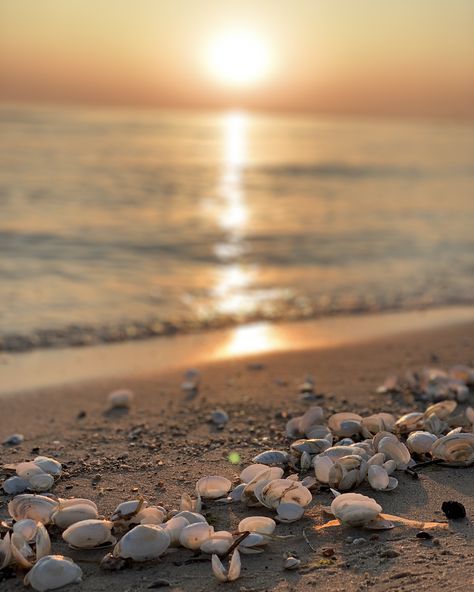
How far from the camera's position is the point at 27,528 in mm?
2543

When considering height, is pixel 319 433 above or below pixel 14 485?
above

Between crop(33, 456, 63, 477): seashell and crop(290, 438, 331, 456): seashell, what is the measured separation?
1096mm

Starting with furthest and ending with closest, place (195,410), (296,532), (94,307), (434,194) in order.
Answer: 1. (434,194)
2. (94,307)
3. (195,410)
4. (296,532)

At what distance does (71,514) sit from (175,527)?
1.35ft

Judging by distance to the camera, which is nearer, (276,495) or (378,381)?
(276,495)

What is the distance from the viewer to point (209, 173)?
30.4m

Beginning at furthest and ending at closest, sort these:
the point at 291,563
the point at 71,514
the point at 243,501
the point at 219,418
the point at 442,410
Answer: the point at 219,418
the point at 442,410
the point at 243,501
the point at 71,514
the point at 291,563

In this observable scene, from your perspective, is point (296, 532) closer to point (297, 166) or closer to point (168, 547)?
point (168, 547)

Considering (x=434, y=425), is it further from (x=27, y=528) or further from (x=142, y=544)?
(x=27, y=528)

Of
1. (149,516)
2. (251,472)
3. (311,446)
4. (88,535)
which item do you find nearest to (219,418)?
(311,446)

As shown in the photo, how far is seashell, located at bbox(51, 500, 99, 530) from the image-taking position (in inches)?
103

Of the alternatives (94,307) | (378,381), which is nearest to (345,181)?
(94,307)

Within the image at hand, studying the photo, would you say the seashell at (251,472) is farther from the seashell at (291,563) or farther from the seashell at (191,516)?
the seashell at (291,563)

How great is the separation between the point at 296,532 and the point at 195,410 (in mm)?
1866
